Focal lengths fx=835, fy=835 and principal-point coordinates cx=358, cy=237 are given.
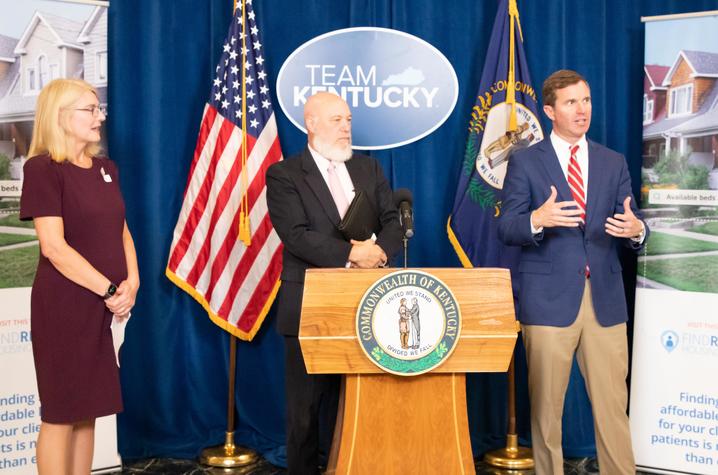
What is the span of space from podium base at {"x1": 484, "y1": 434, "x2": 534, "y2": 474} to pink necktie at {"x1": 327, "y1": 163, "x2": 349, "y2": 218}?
1.68m

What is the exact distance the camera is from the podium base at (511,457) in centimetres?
430

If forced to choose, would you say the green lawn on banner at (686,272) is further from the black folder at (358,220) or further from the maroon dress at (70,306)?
the maroon dress at (70,306)

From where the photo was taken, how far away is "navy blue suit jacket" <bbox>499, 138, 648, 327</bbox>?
3.31 m

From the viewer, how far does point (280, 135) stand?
453 centimetres

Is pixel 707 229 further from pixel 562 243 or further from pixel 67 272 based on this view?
pixel 67 272

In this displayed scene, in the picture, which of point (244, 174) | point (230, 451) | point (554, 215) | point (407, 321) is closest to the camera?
point (407, 321)

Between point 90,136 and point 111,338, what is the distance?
75 cm

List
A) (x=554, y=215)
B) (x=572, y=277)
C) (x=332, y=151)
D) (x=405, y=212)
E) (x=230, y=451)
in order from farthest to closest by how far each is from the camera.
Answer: (x=230, y=451), (x=332, y=151), (x=572, y=277), (x=554, y=215), (x=405, y=212)

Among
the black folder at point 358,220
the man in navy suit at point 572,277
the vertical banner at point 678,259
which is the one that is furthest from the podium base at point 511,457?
the black folder at point 358,220

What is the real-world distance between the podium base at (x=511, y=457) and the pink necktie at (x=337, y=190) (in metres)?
1.68

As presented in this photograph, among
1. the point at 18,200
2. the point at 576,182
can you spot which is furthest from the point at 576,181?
the point at 18,200

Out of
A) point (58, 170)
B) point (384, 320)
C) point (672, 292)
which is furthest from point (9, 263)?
point (672, 292)

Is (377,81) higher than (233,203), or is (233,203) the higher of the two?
(377,81)

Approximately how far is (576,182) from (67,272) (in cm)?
199
